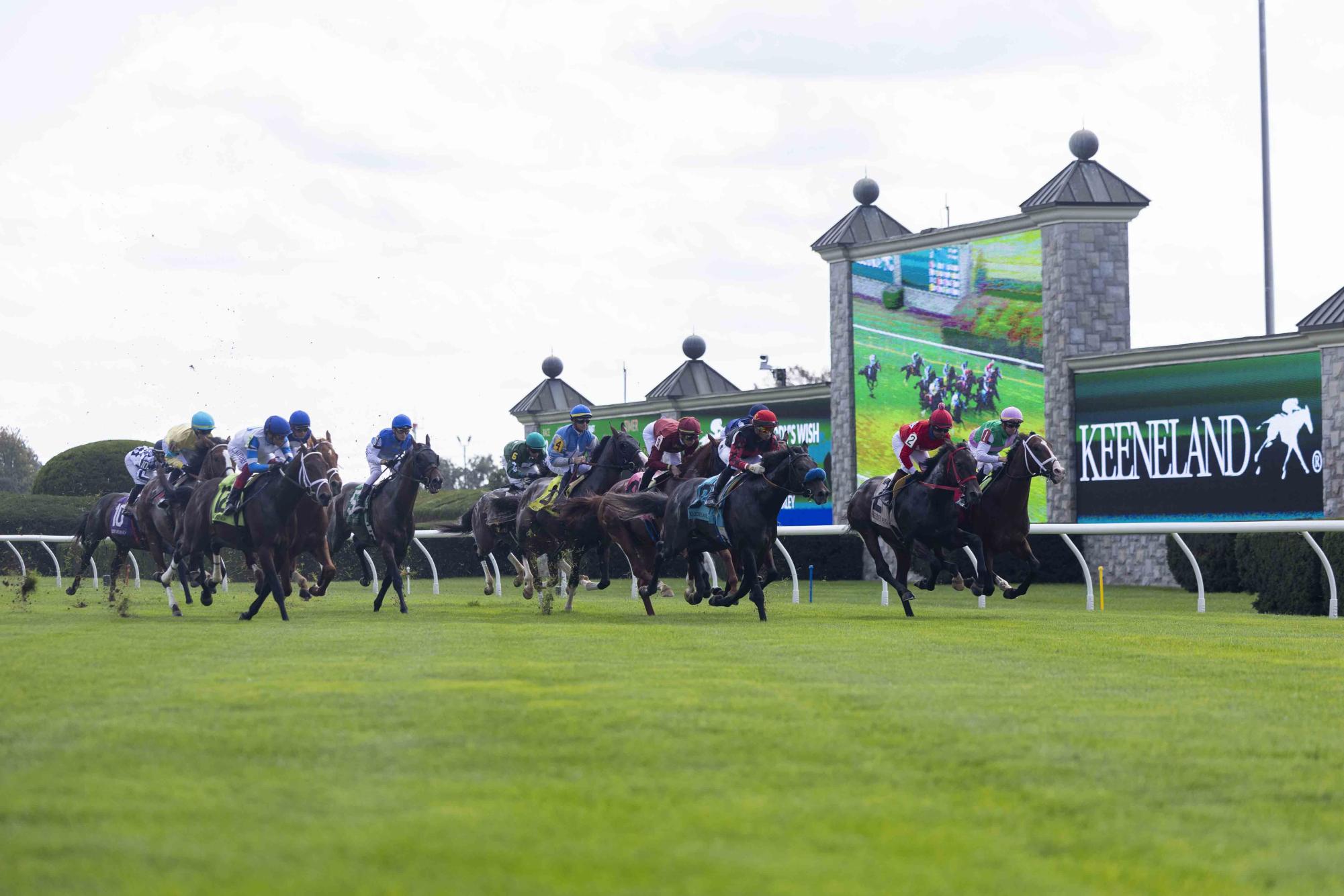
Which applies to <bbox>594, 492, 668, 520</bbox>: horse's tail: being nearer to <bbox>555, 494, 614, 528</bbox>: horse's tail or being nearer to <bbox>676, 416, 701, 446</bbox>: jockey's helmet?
<bbox>555, 494, 614, 528</bbox>: horse's tail

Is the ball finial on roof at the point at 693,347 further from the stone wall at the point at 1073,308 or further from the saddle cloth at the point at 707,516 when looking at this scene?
the saddle cloth at the point at 707,516

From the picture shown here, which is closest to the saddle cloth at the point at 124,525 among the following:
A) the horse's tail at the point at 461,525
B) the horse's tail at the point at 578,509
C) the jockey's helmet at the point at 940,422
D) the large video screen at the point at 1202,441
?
the horse's tail at the point at 461,525

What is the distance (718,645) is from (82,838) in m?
5.90

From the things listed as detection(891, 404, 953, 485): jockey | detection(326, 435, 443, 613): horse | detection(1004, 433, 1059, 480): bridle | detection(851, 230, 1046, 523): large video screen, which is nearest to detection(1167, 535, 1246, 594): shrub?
detection(851, 230, 1046, 523): large video screen

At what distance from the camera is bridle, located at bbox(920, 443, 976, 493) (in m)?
13.7

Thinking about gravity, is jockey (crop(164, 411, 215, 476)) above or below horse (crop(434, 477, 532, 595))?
above

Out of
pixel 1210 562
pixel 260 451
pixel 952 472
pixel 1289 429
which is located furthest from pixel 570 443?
pixel 1289 429

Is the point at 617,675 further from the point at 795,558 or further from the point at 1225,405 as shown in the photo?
the point at 795,558

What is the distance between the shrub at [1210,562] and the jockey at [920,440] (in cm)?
602

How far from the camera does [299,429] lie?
14727 millimetres

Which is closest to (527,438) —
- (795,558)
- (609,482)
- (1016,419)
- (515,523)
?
(515,523)

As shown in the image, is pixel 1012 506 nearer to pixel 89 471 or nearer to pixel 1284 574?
pixel 1284 574

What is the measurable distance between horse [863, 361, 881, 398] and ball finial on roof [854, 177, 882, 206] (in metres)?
2.88

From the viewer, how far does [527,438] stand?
17609mm
